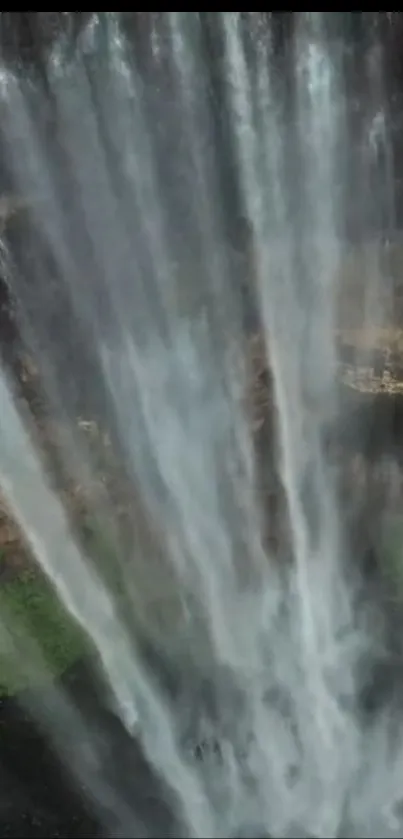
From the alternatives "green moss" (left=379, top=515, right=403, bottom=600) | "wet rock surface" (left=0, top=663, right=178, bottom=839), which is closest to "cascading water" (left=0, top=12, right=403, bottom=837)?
"wet rock surface" (left=0, top=663, right=178, bottom=839)

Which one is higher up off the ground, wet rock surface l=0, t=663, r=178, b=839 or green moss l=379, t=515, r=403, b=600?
green moss l=379, t=515, r=403, b=600

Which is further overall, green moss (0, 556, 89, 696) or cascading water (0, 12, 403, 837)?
green moss (0, 556, 89, 696)

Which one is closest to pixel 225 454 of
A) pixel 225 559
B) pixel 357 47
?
pixel 225 559

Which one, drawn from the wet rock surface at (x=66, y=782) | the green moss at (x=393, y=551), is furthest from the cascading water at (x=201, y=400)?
the green moss at (x=393, y=551)

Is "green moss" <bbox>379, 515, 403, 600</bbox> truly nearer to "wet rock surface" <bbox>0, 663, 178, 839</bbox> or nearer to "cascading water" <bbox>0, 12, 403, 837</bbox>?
"cascading water" <bbox>0, 12, 403, 837</bbox>

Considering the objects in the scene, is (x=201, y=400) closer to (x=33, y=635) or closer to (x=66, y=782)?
(x=33, y=635)

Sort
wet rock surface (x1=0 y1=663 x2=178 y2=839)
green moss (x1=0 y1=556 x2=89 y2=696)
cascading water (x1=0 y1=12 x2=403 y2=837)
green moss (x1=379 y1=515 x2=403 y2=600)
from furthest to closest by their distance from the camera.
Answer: green moss (x1=379 y1=515 x2=403 y2=600) < green moss (x1=0 y1=556 x2=89 y2=696) < cascading water (x1=0 y1=12 x2=403 y2=837) < wet rock surface (x1=0 y1=663 x2=178 y2=839)

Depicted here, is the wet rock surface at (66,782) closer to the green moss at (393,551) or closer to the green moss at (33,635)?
the green moss at (33,635)

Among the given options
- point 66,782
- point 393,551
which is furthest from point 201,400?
point 66,782
